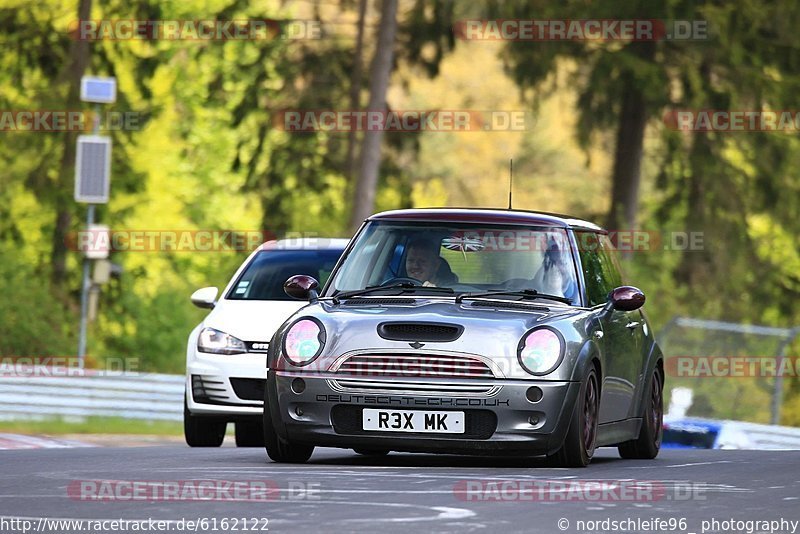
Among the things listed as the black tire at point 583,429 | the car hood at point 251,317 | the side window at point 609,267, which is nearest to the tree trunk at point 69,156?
the car hood at point 251,317

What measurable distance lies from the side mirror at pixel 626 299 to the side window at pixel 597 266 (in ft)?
0.37

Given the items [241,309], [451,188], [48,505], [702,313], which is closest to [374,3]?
[702,313]

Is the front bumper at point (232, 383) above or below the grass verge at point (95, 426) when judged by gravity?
above

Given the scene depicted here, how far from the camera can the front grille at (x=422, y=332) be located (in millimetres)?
11211

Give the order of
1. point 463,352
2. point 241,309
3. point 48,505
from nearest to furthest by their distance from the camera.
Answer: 1. point 48,505
2. point 463,352
3. point 241,309

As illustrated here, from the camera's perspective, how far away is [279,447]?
39.1 ft

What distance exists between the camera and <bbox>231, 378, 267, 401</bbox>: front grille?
15141 mm

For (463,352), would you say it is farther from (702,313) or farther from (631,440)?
(702,313)

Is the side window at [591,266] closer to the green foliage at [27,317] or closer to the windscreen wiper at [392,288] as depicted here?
the windscreen wiper at [392,288]

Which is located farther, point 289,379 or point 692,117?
point 692,117

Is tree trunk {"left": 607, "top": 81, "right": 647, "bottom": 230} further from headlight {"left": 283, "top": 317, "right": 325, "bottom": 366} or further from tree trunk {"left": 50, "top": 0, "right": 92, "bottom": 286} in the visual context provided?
headlight {"left": 283, "top": 317, "right": 325, "bottom": 366}

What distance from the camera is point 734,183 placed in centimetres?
3481

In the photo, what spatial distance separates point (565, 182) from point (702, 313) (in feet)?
174

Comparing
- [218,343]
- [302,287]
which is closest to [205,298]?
[218,343]
